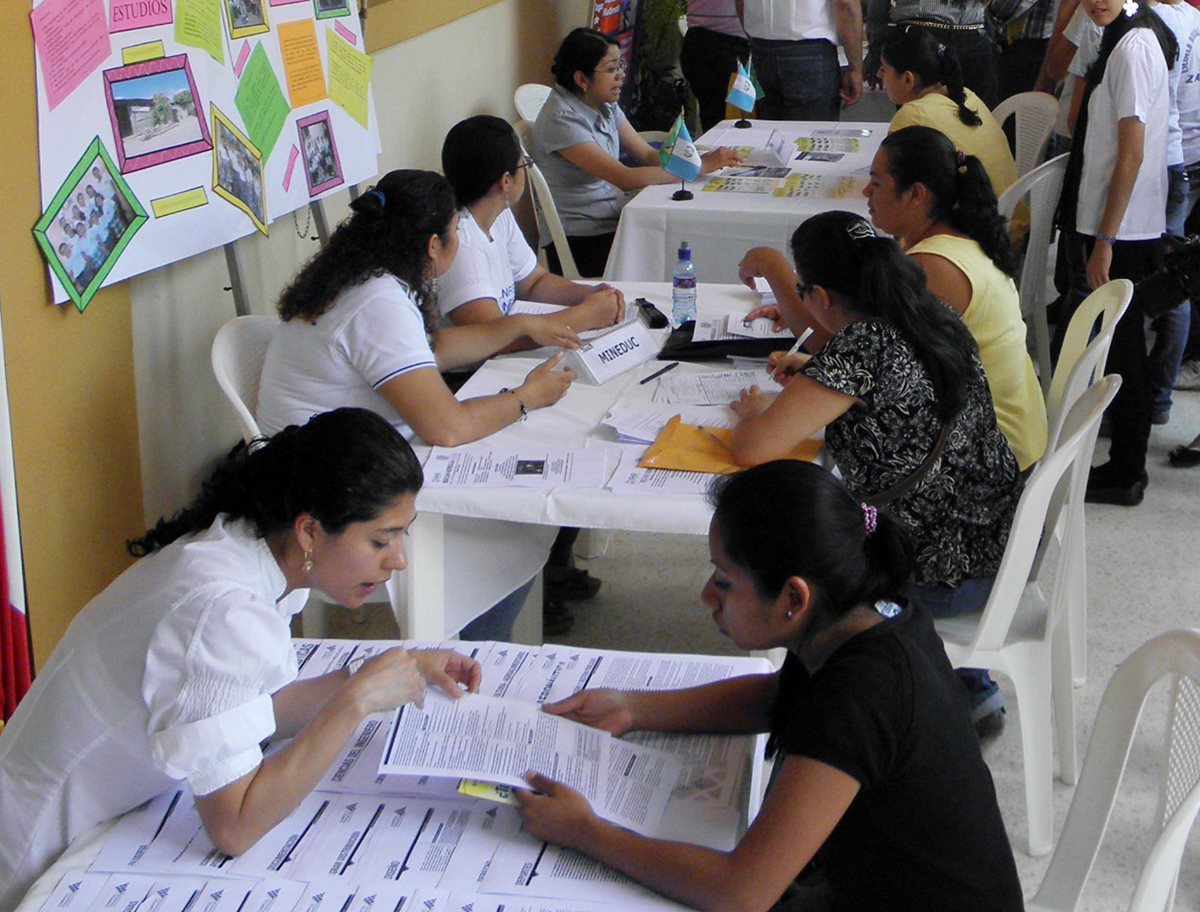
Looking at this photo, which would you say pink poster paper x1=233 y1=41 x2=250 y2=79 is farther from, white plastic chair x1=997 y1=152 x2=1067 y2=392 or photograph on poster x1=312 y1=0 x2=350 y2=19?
white plastic chair x1=997 y1=152 x2=1067 y2=392

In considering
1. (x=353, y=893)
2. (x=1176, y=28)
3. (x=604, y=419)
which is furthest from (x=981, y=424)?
(x=1176, y=28)

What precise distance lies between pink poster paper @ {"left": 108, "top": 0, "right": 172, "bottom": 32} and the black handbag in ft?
7.77

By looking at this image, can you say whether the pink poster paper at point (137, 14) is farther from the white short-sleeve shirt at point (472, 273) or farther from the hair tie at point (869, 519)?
the hair tie at point (869, 519)

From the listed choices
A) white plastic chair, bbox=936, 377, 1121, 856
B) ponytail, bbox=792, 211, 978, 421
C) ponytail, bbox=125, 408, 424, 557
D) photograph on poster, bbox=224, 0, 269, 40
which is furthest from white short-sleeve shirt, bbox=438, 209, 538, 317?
ponytail, bbox=125, 408, 424, 557

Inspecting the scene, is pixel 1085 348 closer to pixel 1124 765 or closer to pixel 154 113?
pixel 1124 765

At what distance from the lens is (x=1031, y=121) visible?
15.8 ft

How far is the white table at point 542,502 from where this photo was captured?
6.37 feet

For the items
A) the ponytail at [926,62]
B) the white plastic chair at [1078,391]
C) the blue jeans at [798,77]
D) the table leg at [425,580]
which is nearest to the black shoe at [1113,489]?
the white plastic chair at [1078,391]

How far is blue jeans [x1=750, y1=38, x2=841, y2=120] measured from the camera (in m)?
5.20

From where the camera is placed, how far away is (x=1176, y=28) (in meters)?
3.48

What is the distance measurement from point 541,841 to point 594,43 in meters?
3.25

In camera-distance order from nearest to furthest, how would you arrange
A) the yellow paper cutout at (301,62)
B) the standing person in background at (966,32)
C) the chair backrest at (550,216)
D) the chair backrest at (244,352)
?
the chair backrest at (244,352), the yellow paper cutout at (301,62), the chair backrest at (550,216), the standing person in background at (966,32)

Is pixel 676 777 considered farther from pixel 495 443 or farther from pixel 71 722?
pixel 495 443

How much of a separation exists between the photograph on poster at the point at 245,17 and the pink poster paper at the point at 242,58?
22 millimetres
